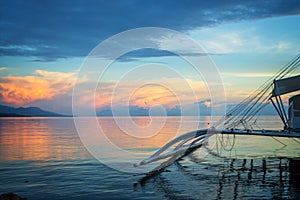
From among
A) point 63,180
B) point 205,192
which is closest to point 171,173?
point 205,192

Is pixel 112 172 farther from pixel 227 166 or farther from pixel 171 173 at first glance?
pixel 227 166

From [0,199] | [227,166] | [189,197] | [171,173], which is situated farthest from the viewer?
[227,166]

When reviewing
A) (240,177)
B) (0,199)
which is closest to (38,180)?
(0,199)

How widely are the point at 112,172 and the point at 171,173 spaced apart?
18.3 feet

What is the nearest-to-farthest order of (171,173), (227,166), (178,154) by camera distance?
(171,173) → (227,166) → (178,154)

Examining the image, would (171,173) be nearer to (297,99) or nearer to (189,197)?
(189,197)

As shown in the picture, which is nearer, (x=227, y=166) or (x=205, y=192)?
(x=205, y=192)

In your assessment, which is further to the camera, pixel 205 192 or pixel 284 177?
pixel 284 177

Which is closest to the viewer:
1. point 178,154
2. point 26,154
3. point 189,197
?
point 189,197

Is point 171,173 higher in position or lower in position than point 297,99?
lower

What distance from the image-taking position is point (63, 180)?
1079 inches

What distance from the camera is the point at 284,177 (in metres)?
28.1

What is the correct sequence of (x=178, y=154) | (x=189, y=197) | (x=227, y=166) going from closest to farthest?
(x=189, y=197) → (x=227, y=166) → (x=178, y=154)

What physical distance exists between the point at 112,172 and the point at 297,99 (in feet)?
67.1
